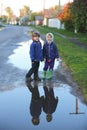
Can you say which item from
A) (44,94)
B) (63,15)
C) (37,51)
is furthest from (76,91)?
(63,15)

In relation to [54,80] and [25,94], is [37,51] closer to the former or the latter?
[54,80]

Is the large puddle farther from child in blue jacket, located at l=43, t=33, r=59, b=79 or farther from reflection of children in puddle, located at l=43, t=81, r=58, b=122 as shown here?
child in blue jacket, located at l=43, t=33, r=59, b=79

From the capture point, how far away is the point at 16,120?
709 centimetres

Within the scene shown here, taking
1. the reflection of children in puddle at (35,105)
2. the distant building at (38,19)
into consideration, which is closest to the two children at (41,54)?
the reflection of children in puddle at (35,105)

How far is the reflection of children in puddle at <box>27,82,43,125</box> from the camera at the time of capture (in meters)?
7.30

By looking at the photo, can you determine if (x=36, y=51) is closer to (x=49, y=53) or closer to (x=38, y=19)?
(x=49, y=53)

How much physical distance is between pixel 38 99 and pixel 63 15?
43212 millimetres

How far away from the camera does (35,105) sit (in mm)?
8297

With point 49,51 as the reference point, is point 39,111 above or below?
below

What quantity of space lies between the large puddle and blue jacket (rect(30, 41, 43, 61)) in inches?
43.0

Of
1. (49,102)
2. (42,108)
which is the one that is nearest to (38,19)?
(49,102)

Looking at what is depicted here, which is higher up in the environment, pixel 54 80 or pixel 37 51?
pixel 37 51

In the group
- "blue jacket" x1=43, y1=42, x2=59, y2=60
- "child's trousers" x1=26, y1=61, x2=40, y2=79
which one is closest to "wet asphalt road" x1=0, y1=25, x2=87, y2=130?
"child's trousers" x1=26, y1=61, x2=40, y2=79

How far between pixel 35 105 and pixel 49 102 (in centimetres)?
43
